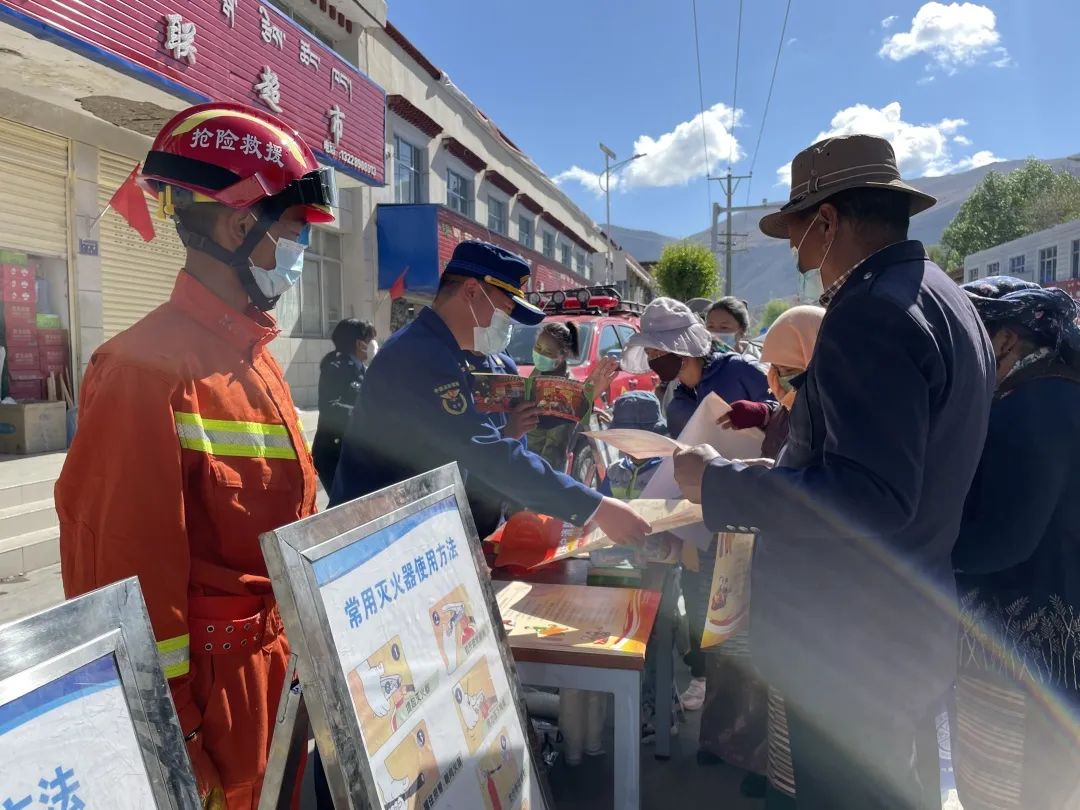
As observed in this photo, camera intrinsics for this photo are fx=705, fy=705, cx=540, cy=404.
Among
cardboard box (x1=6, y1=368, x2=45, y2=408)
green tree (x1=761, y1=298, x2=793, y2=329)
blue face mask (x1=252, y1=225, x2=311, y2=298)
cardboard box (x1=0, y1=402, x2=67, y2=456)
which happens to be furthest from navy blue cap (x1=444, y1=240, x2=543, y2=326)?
green tree (x1=761, y1=298, x2=793, y2=329)

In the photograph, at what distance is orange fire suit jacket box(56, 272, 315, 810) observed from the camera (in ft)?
4.18

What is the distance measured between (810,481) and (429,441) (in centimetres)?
112

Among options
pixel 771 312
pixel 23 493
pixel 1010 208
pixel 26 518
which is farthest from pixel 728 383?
pixel 771 312

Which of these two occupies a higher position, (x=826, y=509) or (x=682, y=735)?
(x=826, y=509)

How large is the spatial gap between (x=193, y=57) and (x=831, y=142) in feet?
23.9

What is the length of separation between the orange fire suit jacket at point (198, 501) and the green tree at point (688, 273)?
39260 millimetres

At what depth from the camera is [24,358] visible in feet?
23.0

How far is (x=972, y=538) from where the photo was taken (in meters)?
1.89

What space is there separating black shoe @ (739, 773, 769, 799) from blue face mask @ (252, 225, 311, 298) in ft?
8.01

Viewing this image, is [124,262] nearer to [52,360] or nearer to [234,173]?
[52,360]

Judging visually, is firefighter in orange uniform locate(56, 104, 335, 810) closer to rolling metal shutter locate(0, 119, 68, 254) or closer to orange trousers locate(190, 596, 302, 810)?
orange trousers locate(190, 596, 302, 810)

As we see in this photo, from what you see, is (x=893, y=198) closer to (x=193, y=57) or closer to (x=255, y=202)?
(x=255, y=202)

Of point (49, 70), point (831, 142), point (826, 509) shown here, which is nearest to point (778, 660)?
point (826, 509)

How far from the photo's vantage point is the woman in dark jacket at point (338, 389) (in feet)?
15.5
